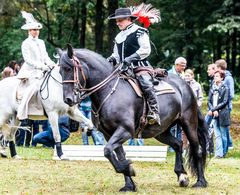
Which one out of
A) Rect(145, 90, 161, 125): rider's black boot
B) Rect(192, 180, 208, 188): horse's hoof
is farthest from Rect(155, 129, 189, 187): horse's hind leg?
Rect(145, 90, 161, 125): rider's black boot

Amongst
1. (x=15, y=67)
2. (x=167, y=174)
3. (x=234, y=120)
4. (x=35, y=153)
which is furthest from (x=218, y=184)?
(x=234, y=120)

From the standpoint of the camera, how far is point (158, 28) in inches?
1388

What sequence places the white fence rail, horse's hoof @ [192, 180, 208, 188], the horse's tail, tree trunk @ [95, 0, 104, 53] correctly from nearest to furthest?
1. horse's hoof @ [192, 180, 208, 188]
2. the horse's tail
3. the white fence rail
4. tree trunk @ [95, 0, 104, 53]

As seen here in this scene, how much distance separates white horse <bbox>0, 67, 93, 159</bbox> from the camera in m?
15.2

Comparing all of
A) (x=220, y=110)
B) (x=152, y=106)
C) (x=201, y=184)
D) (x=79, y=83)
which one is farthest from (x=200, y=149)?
(x=220, y=110)

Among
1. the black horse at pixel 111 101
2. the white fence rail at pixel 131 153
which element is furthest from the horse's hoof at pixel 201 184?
the white fence rail at pixel 131 153

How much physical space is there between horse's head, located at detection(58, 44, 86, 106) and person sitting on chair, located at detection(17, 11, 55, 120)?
509 cm

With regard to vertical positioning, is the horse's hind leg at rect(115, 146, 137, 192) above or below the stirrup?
below

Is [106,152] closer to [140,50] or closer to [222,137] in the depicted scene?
[140,50]

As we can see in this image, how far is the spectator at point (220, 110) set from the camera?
15.6m

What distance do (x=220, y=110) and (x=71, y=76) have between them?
21.1ft

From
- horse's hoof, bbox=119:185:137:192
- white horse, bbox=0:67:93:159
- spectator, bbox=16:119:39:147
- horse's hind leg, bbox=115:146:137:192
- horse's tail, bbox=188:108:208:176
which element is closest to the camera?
horse's hind leg, bbox=115:146:137:192

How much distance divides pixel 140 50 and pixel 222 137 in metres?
5.85

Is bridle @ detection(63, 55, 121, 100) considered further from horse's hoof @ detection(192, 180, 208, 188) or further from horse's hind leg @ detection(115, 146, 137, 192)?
horse's hoof @ detection(192, 180, 208, 188)
